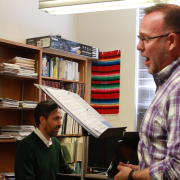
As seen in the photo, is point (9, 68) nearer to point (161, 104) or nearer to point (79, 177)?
point (79, 177)

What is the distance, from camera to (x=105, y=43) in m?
4.76

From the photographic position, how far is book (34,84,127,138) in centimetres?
148

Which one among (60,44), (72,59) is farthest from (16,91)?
(72,59)

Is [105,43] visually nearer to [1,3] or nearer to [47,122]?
[1,3]

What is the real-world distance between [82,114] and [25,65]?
7.28 feet

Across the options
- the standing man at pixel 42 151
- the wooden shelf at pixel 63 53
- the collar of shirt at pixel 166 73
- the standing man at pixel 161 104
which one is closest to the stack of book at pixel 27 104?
the standing man at pixel 42 151

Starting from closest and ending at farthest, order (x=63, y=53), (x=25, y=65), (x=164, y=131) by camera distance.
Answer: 1. (x=164, y=131)
2. (x=25, y=65)
3. (x=63, y=53)

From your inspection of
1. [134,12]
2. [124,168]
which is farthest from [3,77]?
[124,168]

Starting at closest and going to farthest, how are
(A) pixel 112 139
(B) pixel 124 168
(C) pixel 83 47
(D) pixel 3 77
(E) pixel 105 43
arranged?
(B) pixel 124 168 → (A) pixel 112 139 → (D) pixel 3 77 → (C) pixel 83 47 → (E) pixel 105 43

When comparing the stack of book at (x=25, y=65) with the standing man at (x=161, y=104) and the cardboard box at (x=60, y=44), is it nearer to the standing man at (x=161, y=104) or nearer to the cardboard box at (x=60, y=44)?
the cardboard box at (x=60, y=44)

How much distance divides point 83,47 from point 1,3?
4.24 ft

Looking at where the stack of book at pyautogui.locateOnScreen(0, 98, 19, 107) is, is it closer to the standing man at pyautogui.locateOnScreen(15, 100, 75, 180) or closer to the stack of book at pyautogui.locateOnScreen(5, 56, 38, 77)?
the stack of book at pyautogui.locateOnScreen(5, 56, 38, 77)

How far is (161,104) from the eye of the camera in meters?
1.01

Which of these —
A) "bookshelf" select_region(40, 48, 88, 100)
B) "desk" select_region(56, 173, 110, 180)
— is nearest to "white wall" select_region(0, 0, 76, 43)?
"bookshelf" select_region(40, 48, 88, 100)
